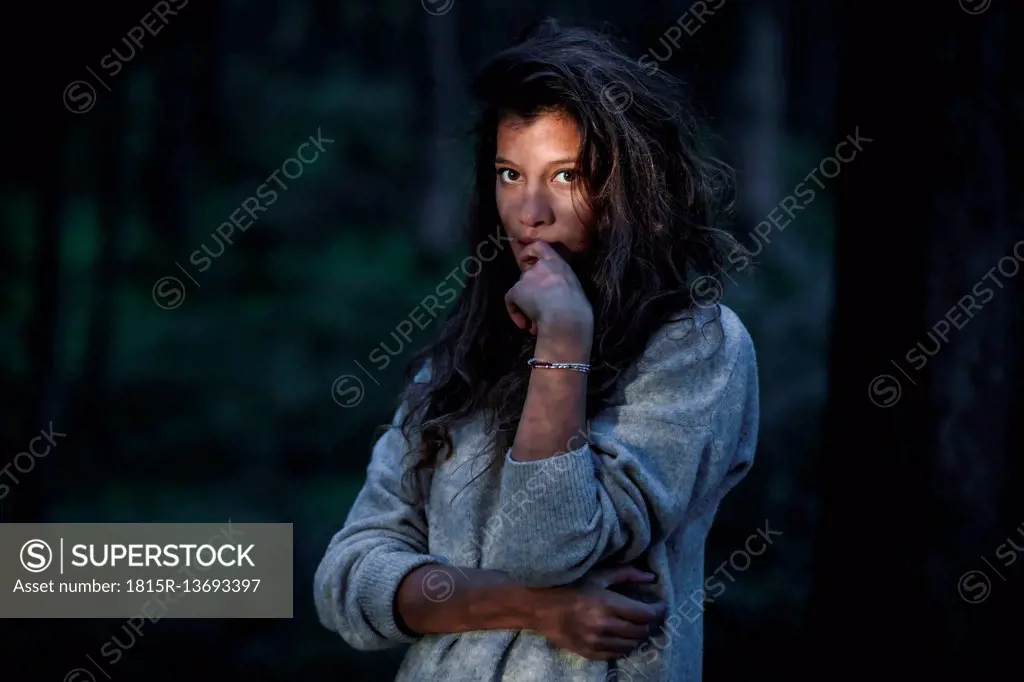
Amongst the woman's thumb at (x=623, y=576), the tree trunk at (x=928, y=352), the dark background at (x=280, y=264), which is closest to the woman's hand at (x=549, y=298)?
the woman's thumb at (x=623, y=576)

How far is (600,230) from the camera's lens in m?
1.48

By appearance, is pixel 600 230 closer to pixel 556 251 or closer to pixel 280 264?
pixel 556 251

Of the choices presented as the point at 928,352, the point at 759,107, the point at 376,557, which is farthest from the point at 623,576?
the point at 759,107

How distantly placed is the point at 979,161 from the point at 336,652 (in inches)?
86.2

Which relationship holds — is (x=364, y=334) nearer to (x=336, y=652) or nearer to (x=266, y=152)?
(x=266, y=152)

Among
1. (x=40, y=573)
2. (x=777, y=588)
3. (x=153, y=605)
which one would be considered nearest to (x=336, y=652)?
(x=153, y=605)

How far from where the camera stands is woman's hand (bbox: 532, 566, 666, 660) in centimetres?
130

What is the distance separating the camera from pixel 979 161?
192 centimetres

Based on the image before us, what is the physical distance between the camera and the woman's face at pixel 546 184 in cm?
145

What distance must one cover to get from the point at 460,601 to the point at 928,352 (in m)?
1.04

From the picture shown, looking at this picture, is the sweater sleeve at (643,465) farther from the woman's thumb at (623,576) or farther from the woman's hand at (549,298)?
the woman's hand at (549,298)

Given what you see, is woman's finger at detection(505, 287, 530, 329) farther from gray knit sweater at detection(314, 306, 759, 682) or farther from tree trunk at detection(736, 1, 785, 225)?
tree trunk at detection(736, 1, 785, 225)

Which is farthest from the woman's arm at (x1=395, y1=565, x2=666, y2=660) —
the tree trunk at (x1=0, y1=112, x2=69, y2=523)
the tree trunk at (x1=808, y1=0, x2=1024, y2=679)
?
the tree trunk at (x1=0, y1=112, x2=69, y2=523)

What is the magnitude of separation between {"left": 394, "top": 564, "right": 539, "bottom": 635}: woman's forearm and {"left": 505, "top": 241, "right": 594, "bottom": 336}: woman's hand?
1.08 ft
